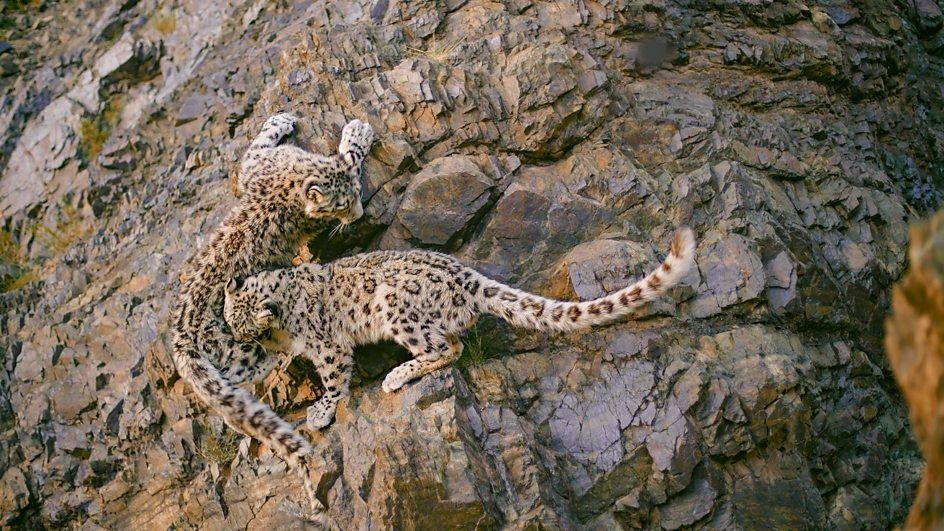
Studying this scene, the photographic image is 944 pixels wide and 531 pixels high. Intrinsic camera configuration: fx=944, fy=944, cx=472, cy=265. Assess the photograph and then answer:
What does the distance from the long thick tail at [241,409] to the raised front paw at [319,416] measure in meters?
0.26

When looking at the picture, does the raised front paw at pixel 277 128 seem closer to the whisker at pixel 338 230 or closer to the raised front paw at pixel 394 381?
the whisker at pixel 338 230

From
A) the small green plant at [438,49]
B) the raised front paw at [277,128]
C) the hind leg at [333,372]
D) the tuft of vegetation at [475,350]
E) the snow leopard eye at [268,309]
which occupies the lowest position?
the tuft of vegetation at [475,350]

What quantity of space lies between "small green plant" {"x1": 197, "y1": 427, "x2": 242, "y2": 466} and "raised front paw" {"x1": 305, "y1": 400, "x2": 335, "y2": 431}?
3.50 feet

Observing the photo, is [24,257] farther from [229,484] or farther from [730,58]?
[730,58]

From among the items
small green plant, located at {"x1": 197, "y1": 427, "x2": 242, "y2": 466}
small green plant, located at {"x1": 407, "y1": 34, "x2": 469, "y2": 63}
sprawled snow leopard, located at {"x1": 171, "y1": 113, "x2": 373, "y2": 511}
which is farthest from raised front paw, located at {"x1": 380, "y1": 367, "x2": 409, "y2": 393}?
small green plant, located at {"x1": 407, "y1": 34, "x2": 469, "y2": 63}

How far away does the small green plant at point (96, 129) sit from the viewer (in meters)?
14.4

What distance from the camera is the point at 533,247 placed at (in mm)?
10375

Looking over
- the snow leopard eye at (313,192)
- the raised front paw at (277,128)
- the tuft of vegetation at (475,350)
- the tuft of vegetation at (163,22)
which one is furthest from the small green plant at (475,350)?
the tuft of vegetation at (163,22)

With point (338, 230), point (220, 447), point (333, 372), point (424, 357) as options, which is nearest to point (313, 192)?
point (338, 230)

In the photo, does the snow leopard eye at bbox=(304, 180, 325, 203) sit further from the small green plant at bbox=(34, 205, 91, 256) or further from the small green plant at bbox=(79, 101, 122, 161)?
the small green plant at bbox=(79, 101, 122, 161)

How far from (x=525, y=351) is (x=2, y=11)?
12.4m

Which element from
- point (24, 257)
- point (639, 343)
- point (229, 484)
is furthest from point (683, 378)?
point (24, 257)

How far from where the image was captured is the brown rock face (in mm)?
4113

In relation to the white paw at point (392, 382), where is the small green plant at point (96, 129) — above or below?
above
